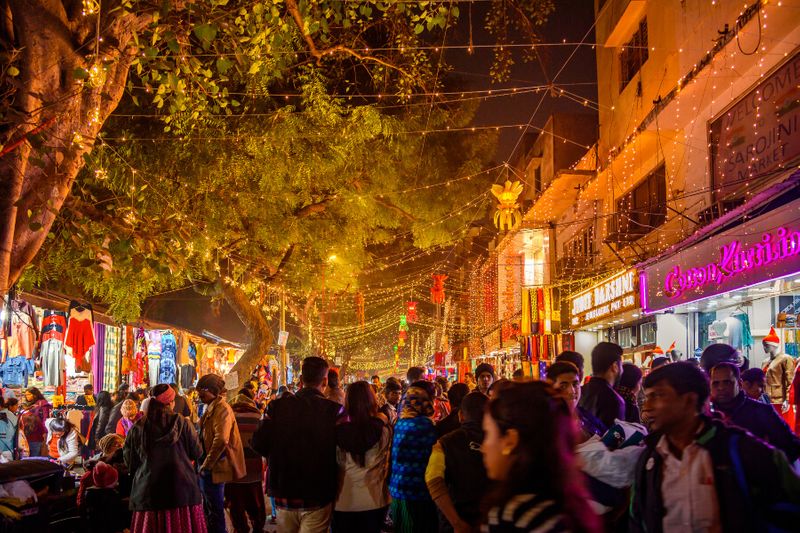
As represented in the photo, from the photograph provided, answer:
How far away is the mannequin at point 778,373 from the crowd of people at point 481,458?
3590mm

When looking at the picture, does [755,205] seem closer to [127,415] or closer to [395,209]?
[127,415]

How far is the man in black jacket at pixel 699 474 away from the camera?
3.38 meters

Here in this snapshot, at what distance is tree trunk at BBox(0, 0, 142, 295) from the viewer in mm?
7438

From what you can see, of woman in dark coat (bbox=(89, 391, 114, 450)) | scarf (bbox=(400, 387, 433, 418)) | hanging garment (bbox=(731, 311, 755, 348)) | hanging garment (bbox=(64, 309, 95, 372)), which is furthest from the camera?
woman in dark coat (bbox=(89, 391, 114, 450))

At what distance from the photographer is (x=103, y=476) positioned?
27.5 ft

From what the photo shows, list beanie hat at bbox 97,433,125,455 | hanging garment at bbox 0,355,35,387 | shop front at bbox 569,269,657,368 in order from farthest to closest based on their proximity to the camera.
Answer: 1. shop front at bbox 569,269,657,368
2. hanging garment at bbox 0,355,35,387
3. beanie hat at bbox 97,433,125,455

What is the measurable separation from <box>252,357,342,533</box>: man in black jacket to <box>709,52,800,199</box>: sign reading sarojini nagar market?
6.83 m

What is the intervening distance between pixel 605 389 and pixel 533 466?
3.82m

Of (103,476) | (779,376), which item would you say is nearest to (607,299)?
(779,376)

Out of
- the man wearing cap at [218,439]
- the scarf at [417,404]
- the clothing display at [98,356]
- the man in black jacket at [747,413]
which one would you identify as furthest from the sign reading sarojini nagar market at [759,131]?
the clothing display at [98,356]

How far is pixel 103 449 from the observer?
870cm

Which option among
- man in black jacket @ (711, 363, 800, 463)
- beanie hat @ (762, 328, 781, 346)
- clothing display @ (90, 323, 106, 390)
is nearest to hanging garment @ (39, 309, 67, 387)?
clothing display @ (90, 323, 106, 390)

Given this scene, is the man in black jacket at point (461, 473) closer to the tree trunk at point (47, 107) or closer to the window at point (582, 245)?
the tree trunk at point (47, 107)

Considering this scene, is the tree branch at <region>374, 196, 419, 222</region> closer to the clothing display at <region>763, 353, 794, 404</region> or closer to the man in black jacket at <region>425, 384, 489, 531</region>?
the clothing display at <region>763, 353, 794, 404</region>
